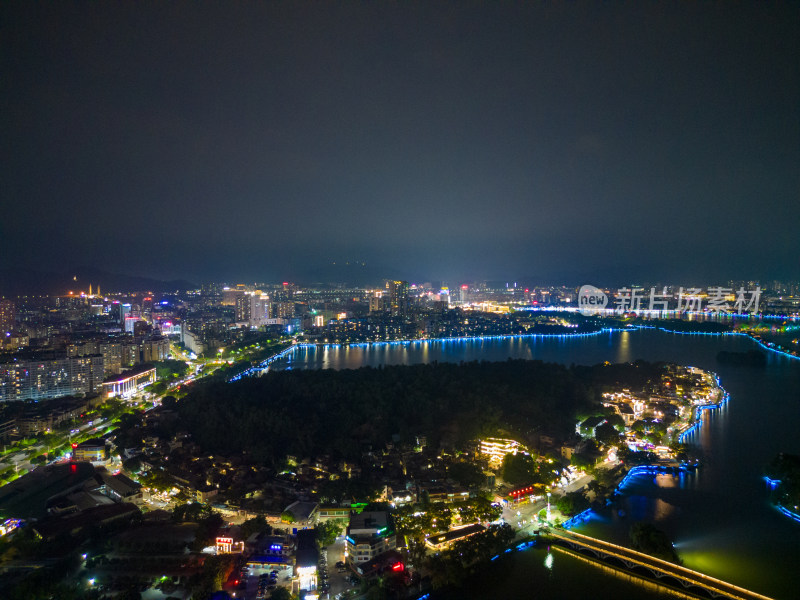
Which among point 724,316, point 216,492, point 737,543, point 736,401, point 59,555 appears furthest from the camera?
point 724,316

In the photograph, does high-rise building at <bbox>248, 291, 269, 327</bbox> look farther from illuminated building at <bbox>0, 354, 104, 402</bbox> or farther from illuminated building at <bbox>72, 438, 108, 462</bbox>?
illuminated building at <bbox>72, 438, 108, 462</bbox>

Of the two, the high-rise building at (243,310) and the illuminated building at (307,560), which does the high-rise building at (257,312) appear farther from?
the illuminated building at (307,560)

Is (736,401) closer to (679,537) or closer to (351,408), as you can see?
(679,537)

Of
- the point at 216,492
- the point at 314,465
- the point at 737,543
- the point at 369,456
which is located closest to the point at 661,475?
the point at 737,543

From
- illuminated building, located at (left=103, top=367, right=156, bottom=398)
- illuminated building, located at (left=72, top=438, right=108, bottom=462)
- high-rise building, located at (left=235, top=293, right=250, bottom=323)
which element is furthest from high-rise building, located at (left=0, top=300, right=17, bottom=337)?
illuminated building, located at (left=72, top=438, right=108, bottom=462)

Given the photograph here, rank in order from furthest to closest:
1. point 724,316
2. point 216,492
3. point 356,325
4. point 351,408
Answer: point 724,316 → point 356,325 → point 351,408 → point 216,492

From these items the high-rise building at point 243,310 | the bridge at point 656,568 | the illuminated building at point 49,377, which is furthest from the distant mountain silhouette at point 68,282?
the bridge at point 656,568
